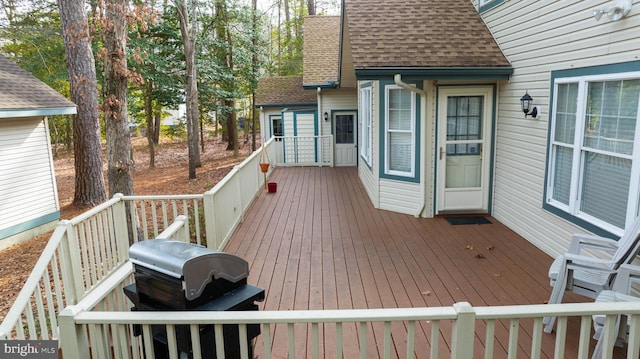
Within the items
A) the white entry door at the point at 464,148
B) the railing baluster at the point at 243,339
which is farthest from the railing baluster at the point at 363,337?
the white entry door at the point at 464,148

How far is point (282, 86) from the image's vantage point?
15.1 metres

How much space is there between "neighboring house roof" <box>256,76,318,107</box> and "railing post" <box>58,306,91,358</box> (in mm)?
12192

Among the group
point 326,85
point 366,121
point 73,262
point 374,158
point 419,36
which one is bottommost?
point 73,262

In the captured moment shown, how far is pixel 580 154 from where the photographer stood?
4188 mm

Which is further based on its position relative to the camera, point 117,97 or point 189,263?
point 117,97

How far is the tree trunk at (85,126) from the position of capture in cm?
856

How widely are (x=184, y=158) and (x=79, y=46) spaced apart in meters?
11.6

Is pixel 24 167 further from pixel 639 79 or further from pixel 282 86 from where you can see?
pixel 639 79

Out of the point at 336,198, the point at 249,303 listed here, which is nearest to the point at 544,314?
the point at 249,303

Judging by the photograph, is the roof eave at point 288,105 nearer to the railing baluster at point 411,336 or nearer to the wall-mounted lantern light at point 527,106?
the wall-mounted lantern light at point 527,106

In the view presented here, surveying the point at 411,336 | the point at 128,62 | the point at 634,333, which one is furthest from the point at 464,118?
the point at 128,62

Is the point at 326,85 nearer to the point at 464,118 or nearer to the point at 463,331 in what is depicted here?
the point at 464,118

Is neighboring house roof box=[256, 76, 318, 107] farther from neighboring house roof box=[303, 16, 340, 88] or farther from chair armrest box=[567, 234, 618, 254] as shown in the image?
chair armrest box=[567, 234, 618, 254]

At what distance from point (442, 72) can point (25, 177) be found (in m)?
8.42
